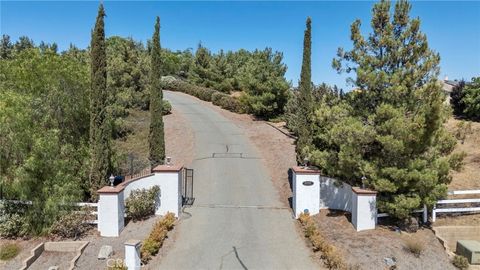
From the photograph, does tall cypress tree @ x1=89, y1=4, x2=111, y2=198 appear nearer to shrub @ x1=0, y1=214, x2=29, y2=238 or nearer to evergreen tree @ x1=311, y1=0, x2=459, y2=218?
shrub @ x1=0, y1=214, x2=29, y2=238

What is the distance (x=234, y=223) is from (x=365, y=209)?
4.57 meters

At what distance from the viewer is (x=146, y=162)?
61.0 feet

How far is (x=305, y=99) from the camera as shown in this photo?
17250mm

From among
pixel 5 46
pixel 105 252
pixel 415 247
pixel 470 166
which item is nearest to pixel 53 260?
pixel 105 252

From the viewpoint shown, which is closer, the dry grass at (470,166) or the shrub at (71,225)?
the shrub at (71,225)

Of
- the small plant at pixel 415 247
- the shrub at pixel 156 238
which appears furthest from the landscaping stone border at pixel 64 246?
the small plant at pixel 415 247

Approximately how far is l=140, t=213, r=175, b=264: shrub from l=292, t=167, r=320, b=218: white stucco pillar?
468 centimetres

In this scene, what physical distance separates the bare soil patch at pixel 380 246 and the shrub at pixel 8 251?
9.56 m

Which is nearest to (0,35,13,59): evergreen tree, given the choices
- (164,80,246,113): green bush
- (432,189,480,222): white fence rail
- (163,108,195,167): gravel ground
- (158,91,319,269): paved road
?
(164,80,246,113): green bush

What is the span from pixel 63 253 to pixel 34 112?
4.99m

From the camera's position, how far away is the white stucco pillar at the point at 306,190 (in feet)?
46.6

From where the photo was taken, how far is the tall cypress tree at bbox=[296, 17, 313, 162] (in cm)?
1667

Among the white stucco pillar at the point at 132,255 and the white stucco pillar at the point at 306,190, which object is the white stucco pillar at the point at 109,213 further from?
the white stucco pillar at the point at 306,190

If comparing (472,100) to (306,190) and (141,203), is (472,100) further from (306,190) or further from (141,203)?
(141,203)
